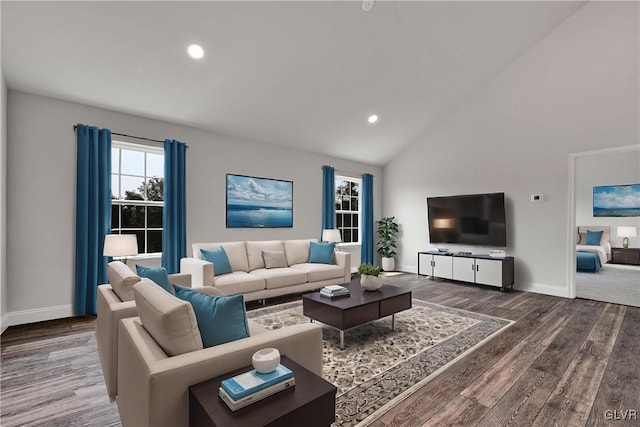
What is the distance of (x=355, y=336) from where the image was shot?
126 inches

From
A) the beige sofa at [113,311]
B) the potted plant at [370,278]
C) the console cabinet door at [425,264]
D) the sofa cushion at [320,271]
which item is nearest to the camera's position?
the beige sofa at [113,311]

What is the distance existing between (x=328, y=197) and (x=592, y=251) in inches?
253

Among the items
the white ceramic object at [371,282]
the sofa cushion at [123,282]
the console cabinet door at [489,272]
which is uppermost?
the sofa cushion at [123,282]

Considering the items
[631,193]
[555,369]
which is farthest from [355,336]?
[631,193]

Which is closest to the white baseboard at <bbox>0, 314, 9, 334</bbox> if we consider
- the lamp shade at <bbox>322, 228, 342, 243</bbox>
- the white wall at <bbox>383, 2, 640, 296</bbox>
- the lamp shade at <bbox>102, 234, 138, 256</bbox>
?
the lamp shade at <bbox>102, 234, 138, 256</bbox>

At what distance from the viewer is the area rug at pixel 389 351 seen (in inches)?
82.8

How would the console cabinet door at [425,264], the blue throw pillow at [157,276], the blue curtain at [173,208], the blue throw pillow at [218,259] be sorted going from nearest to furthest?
the blue throw pillow at [157,276] → the blue throw pillow at [218,259] → the blue curtain at [173,208] → the console cabinet door at [425,264]

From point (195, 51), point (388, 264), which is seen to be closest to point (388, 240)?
point (388, 264)

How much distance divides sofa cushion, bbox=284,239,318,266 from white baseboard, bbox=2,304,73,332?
9.64 feet

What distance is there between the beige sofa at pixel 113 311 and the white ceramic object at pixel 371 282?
7.28ft

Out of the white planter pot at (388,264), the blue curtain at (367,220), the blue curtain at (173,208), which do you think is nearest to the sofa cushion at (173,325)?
the blue curtain at (173,208)

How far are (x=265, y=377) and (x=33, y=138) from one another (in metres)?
4.21

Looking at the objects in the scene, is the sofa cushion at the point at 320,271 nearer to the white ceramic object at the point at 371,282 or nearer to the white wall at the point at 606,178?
the white ceramic object at the point at 371,282

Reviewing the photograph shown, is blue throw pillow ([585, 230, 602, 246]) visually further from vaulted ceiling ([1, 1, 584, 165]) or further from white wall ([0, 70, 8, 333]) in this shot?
white wall ([0, 70, 8, 333])
